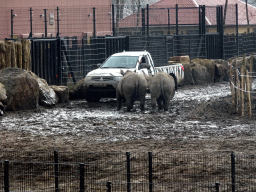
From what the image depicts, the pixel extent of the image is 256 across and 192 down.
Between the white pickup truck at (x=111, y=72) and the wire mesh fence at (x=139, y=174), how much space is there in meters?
8.26

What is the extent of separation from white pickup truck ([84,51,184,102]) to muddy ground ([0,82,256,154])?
44cm

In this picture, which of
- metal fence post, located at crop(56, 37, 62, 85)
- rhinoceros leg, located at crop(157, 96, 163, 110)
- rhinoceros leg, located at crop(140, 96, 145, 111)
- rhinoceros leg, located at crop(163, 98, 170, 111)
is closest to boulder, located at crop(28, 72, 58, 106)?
metal fence post, located at crop(56, 37, 62, 85)

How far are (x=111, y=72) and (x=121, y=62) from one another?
124 centimetres

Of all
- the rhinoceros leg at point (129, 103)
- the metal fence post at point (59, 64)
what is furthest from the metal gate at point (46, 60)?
the rhinoceros leg at point (129, 103)

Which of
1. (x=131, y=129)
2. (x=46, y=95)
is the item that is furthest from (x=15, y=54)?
(x=131, y=129)

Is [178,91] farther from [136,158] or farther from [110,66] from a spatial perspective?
[136,158]

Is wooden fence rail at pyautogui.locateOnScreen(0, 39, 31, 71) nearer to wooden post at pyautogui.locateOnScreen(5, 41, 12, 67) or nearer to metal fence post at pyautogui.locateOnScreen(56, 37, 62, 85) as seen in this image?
wooden post at pyautogui.locateOnScreen(5, 41, 12, 67)

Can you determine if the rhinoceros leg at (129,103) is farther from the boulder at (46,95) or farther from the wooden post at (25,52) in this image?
the wooden post at (25,52)

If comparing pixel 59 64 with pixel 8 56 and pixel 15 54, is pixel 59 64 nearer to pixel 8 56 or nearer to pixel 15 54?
pixel 15 54

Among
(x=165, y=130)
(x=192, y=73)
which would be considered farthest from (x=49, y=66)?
(x=165, y=130)

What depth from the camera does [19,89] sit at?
673 inches

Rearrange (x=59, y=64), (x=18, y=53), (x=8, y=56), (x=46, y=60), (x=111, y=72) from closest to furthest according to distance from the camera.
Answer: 1. (x=111, y=72)
2. (x=8, y=56)
3. (x=18, y=53)
4. (x=46, y=60)
5. (x=59, y=64)

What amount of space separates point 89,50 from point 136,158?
14.3 m

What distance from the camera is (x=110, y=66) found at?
19.7 metres
